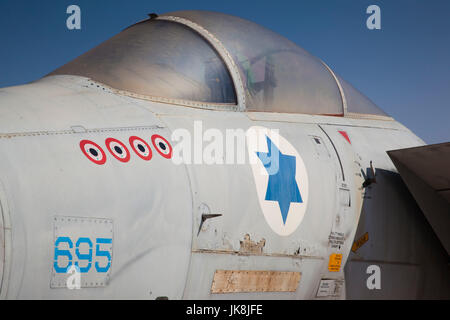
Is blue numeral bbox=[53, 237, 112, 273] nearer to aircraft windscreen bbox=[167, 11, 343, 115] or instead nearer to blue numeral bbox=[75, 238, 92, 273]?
blue numeral bbox=[75, 238, 92, 273]

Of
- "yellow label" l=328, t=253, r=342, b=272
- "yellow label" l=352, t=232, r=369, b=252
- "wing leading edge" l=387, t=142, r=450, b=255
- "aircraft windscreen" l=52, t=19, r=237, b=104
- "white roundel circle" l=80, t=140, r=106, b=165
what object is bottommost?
"yellow label" l=328, t=253, r=342, b=272

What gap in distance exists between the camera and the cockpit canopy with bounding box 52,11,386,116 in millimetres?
5422

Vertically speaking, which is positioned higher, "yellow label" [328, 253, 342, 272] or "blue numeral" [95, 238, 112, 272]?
"blue numeral" [95, 238, 112, 272]

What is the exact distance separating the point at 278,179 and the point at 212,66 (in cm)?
137

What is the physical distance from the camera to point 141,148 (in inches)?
175

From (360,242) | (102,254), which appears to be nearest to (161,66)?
(102,254)

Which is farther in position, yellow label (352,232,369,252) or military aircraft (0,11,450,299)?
yellow label (352,232,369,252)

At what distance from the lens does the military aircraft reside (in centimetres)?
388

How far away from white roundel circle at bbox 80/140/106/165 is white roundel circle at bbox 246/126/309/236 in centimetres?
141

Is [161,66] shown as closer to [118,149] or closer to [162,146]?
[162,146]

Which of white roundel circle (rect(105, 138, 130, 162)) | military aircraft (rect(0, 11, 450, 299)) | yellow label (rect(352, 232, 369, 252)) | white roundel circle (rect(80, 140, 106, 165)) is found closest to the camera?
military aircraft (rect(0, 11, 450, 299))

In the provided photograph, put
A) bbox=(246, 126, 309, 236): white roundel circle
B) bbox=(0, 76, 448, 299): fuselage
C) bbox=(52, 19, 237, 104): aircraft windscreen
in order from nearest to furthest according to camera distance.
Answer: bbox=(0, 76, 448, 299): fuselage
bbox=(246, 126, 309, 236): white roundel circle
bbox=(52, 19, 237, 104): aircraft windscreen

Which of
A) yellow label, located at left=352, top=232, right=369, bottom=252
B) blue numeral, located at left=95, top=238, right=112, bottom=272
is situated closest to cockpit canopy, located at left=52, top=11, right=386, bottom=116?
yellow label, located at left=352, top=232, right=369, bottom=252

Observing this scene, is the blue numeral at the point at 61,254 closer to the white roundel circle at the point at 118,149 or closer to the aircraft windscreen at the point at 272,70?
the white roundel circle at the point at 118,149
